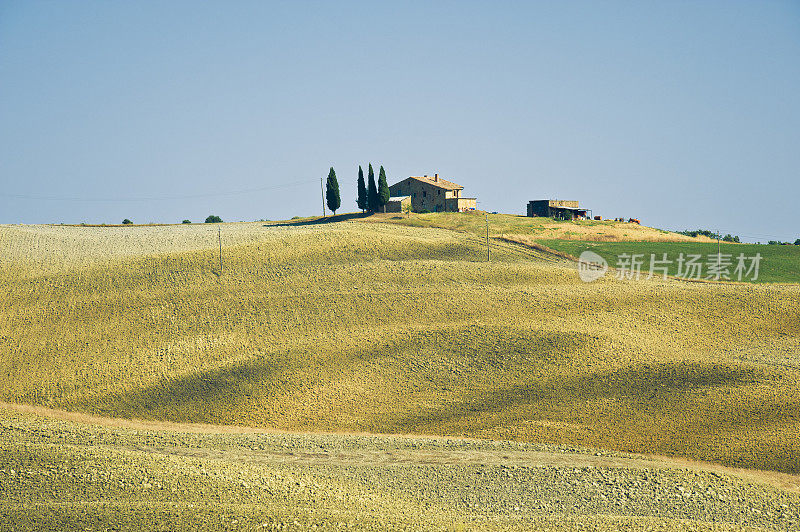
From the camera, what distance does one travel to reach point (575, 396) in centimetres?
4919

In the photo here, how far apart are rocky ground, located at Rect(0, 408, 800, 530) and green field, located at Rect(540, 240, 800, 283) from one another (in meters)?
47.7

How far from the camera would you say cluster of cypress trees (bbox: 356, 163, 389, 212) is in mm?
111688

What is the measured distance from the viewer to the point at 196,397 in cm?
5203

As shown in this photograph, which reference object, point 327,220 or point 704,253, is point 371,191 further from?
point 704,253

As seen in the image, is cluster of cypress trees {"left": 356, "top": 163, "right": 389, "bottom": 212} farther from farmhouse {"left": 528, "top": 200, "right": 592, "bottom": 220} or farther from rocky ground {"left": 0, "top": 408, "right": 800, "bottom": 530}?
rocky ground {"left": 0, "top": 408, "right": 800, "bottom": 530}

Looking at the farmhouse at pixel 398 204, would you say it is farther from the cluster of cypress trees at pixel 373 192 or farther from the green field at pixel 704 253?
the green field at pixel 704 253

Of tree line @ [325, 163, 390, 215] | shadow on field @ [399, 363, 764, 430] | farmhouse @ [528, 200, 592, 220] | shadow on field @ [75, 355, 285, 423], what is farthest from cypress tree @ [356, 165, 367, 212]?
shadow on field @ [399, 363, 764, 430]

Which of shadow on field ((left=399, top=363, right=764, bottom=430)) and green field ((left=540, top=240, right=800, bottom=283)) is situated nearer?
shadow on field ((left=399, top=363, right=764, bottom=430))

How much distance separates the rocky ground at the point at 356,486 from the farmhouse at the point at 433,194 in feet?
246

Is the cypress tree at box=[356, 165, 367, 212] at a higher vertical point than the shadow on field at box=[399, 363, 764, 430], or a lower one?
higher

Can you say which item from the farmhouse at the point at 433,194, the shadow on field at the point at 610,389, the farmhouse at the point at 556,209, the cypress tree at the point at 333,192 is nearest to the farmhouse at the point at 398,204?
the farmhouse at the point at 433,194

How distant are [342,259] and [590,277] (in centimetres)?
2868

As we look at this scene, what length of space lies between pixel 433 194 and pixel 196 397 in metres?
73.2

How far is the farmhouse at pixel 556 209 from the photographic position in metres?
121
